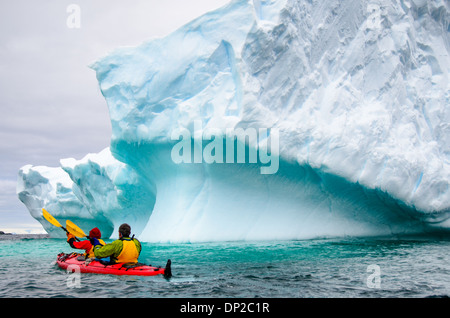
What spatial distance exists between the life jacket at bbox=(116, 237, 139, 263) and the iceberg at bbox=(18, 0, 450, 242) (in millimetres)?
4691

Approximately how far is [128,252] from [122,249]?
92 mm

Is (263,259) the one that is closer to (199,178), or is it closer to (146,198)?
(199,178)

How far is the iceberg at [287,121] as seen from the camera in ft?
34.5

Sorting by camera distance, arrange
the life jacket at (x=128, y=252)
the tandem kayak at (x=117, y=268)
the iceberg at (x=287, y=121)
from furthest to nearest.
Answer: the iceberg at (x=287, y=121) < the life jacket at (x=128, y=252) < the tandem kayak at (x=117, y=268)

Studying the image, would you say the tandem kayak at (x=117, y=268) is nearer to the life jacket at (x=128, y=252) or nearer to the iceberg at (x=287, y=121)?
the life jacket at (x=128, y=252)

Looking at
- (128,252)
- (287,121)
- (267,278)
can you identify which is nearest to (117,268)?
(128,252)

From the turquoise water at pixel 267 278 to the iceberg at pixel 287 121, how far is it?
2.83 metres

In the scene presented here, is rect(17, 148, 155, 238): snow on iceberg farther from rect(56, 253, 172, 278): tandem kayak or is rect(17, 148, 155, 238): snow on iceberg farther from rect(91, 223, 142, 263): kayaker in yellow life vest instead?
rect(91, 223, 142, 263): kayaker in yellow life vest

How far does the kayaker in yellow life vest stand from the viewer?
5.86 m

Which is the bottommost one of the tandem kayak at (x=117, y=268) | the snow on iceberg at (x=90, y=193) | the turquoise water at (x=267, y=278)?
the turquoise water at (x=267, y=278)

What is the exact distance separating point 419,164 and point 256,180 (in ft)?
13.9

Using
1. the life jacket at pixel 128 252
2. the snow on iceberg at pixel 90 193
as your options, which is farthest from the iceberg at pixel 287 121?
the life jacket at pixel 128 252

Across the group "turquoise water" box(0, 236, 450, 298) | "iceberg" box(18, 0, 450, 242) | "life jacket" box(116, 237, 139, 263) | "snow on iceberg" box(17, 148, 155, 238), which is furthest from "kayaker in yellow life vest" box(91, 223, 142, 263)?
"snow on iceberg" box(17, 148, 155, 238)

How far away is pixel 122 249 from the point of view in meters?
5.97
